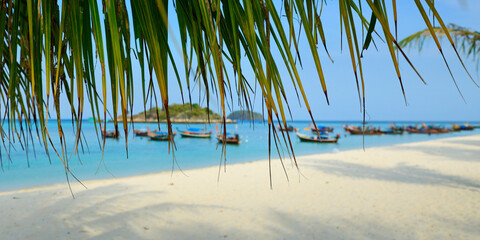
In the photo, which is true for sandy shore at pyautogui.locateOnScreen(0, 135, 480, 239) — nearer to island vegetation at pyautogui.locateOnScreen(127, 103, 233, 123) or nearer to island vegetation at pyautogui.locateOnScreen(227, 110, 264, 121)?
island vegetation at pyautogui.locateOnScreen(127, 103, 233, 123)

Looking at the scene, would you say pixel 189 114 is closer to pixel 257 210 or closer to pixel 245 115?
pixel 245 115

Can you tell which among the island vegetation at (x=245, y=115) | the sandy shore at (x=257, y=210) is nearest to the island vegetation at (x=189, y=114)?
the island vegetation at (x=245, y=115)

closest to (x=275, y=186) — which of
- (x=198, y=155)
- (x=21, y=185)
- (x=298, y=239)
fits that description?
(x=298, y=239)

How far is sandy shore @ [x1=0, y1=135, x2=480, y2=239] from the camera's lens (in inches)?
128

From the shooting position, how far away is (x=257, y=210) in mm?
3996

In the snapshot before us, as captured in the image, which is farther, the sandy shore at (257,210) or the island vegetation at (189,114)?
the sandy shore at (257,210)

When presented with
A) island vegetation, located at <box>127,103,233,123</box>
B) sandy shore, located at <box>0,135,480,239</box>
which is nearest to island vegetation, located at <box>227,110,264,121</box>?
island vegetation, located at <box>127,103,233,123</box>

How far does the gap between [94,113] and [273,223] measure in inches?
115

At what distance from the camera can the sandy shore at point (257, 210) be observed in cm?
325

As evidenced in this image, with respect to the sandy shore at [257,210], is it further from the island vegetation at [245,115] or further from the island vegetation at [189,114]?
the island vegetation at [245,115]

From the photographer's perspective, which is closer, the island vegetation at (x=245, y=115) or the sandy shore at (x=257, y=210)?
the island vegetation at (x=245, y=115)

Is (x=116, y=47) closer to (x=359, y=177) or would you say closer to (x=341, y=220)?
(x=341, y=220)

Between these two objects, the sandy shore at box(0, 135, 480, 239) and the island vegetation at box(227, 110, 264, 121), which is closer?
the island vegetation at box(227, 110, 264, 121)

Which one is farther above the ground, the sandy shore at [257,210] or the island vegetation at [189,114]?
the island vegetation at [189,114]
